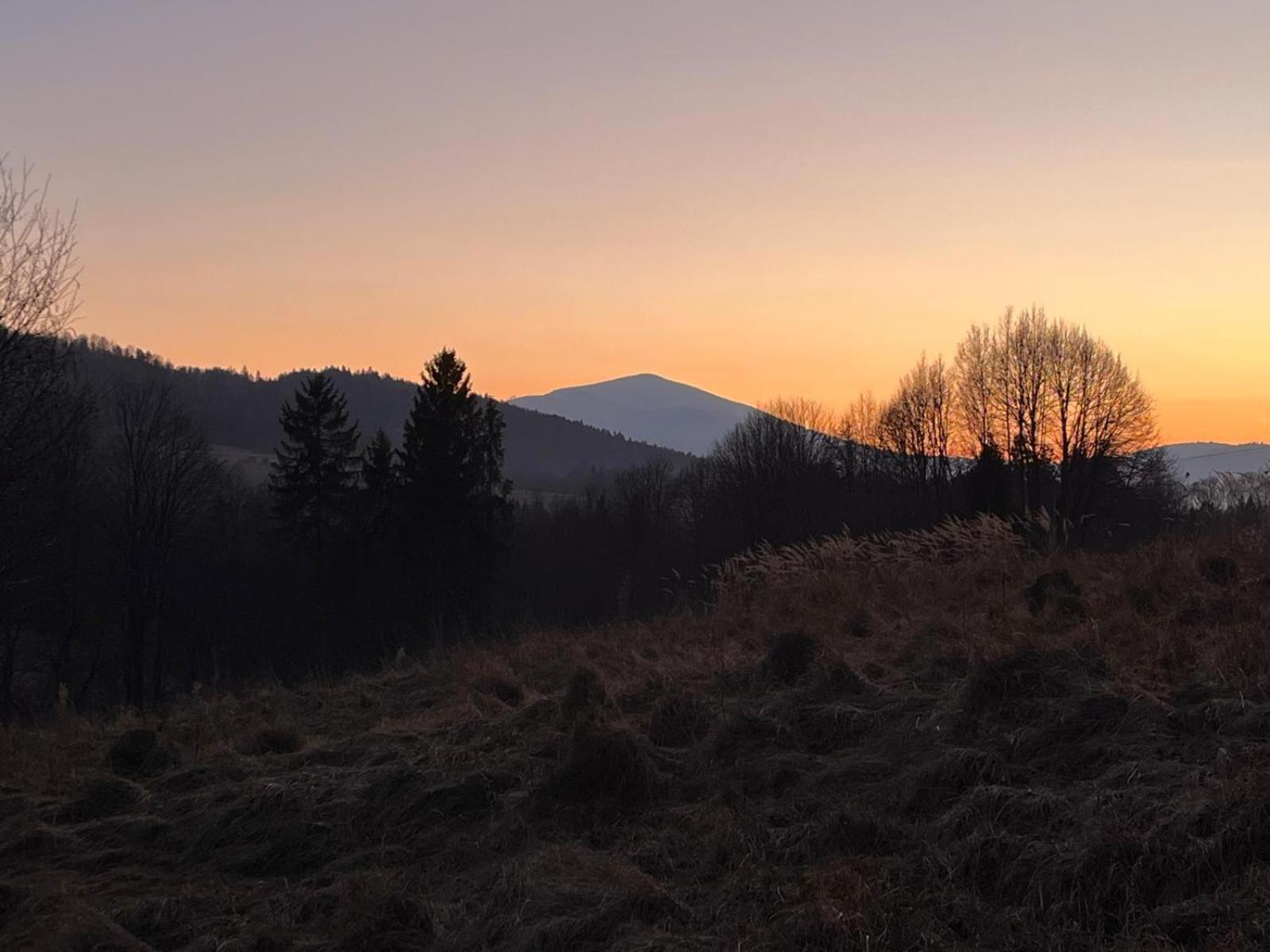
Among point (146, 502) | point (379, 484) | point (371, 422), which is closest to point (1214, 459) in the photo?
point (379, 484)

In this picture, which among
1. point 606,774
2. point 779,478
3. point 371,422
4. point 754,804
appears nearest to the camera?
point 754,804

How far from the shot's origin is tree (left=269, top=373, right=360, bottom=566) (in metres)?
39.1

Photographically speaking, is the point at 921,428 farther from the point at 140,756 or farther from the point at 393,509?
the point at 140,756

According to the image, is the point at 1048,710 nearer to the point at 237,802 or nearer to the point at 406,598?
the point at 237,802

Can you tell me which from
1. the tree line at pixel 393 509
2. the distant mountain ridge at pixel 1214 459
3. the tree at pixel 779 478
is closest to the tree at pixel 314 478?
the tree line at pixel 393 509

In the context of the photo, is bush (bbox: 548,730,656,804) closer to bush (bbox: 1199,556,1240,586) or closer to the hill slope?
bush (bbox: 1199,556,1240,586)

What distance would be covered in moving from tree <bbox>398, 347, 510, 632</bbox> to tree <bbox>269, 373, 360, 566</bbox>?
282cm

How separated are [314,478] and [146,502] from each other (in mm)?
7982

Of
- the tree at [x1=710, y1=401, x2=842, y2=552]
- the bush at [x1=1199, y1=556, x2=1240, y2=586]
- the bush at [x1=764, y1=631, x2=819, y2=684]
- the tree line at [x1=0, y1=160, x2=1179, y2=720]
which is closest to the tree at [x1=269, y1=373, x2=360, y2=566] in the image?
the tree line at [x1=0, y1=160, x2=1179, y2=720]

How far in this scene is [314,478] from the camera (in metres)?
39.4

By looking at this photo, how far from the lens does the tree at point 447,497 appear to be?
126 feet

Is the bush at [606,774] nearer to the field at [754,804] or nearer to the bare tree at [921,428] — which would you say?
the field at [754,804]

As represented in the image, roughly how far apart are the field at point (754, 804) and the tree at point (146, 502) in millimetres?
25242

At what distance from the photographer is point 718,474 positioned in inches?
2322
